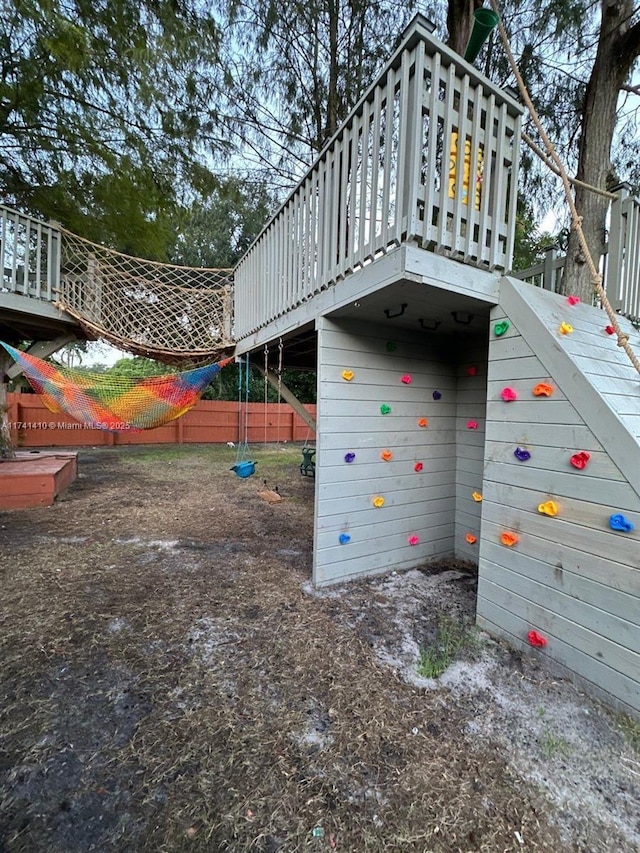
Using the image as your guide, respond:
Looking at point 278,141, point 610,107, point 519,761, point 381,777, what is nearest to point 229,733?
point 381,777

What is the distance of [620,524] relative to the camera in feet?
4.85

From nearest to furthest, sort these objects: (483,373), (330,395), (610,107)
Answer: (330,395) → (483,373) → (610,107)

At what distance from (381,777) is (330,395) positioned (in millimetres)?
1854

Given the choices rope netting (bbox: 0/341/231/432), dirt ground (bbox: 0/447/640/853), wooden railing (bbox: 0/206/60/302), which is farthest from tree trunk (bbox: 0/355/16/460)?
dirt ground (bbox: 0/447/640/853)

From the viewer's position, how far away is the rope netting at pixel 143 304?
425cm

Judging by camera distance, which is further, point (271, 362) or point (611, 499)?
point (271, 362)

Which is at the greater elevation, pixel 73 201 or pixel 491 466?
pixel 73 201

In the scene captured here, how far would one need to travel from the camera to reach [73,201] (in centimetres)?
500

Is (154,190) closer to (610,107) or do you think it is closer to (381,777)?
(610,107)

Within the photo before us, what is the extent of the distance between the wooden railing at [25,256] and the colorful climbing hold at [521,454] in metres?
4.69

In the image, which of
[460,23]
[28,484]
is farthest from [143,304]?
[460,23]

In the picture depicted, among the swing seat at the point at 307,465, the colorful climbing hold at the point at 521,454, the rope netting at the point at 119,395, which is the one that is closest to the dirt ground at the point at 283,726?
the colorful climbing hold at the point at 521,454

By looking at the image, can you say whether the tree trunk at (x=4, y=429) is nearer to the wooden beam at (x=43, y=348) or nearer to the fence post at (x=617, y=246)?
the wooden beam at (x=43, y=348)

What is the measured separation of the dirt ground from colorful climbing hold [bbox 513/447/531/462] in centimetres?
95
